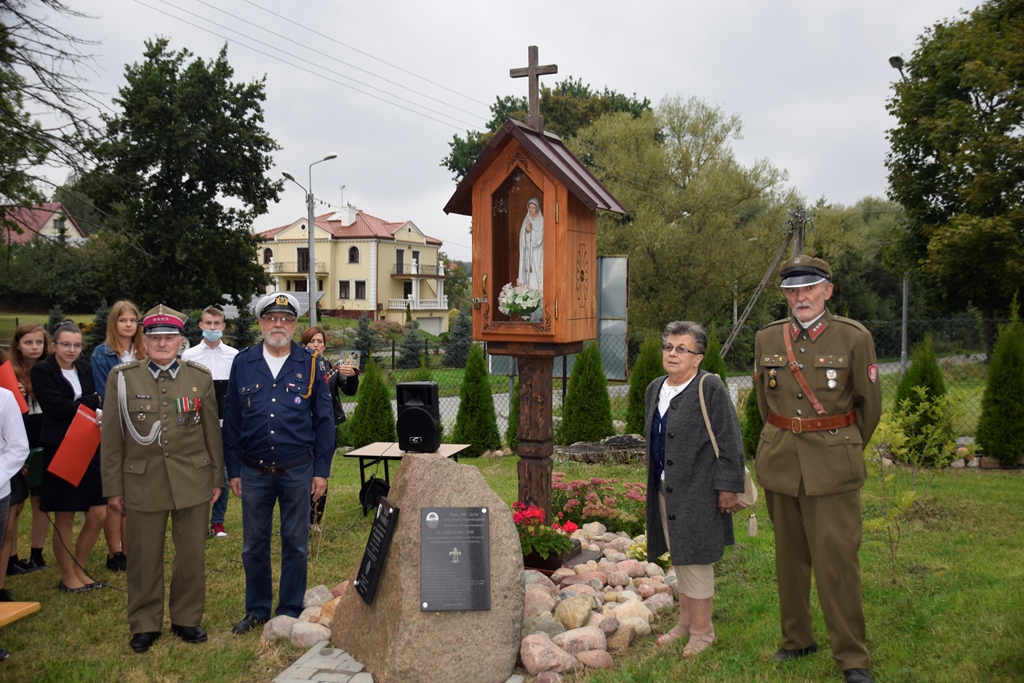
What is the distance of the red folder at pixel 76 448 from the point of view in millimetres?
5434

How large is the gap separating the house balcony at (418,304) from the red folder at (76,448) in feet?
145

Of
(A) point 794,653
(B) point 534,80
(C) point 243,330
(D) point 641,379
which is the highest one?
(B) point 534,80

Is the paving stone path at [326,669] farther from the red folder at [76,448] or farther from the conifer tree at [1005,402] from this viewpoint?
the conifer tree at [1005,402]

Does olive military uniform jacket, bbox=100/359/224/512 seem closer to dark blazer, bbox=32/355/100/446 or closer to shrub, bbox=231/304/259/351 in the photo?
dark blazer, bbox=32/355/100/446

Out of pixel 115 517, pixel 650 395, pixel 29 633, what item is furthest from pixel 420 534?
pixel 115 517

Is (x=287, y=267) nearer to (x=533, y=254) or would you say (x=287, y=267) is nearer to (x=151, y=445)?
(x=533, y=254)

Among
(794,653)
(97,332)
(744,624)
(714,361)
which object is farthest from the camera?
(97,332)

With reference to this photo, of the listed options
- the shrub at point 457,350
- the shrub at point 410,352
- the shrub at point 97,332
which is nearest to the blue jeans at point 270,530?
the shrub at point 457,350

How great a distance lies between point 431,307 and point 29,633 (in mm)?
48928

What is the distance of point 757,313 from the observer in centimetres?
3278

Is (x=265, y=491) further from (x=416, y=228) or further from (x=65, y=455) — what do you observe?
(x=416, y=228)

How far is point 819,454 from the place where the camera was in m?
3.98

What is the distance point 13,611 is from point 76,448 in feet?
5.19

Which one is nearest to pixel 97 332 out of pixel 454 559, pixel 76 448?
pixel 76 448
